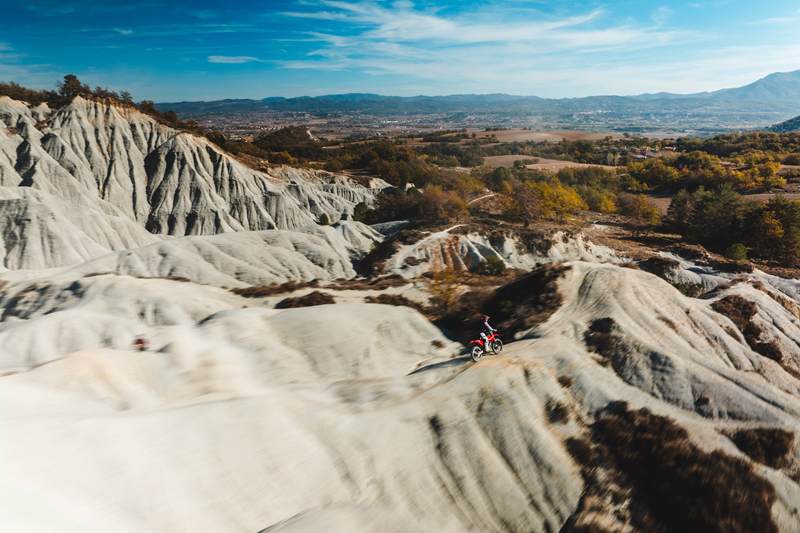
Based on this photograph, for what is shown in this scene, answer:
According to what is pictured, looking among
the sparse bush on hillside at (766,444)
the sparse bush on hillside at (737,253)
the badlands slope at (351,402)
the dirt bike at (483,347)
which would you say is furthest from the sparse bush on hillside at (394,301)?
the sparse bush on hillside at (737,253)

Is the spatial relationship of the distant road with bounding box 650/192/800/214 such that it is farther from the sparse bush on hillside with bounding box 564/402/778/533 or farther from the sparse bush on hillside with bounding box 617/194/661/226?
the sparse bush on hillside with bounding box 564/402/778/533

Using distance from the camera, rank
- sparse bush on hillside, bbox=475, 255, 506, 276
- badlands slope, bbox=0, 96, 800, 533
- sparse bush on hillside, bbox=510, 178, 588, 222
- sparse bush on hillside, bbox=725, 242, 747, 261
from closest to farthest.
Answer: badlands slope, bbox=0, 96, 800, 533 → sparse bush on hillside, bbox=475, 255, 506, 276 → sparse bush on hillside, bbox=725, 242, 747, 261 → sparse bush on hillside, bbox=510, 178, 588, 222

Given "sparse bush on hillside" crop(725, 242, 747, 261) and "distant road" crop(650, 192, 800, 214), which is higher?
"distant road" crop(650, 192, 800, 214)

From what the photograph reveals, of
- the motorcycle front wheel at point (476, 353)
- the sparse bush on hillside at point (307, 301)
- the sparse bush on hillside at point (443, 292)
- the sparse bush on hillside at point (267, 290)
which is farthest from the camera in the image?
the sparse bush on hillside at point (267, 290)

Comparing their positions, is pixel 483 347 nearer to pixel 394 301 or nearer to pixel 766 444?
pixel 766 444

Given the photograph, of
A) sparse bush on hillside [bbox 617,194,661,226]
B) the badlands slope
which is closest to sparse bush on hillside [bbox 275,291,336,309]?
the badlands slope

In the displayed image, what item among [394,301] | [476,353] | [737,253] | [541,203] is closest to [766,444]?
[476,353]

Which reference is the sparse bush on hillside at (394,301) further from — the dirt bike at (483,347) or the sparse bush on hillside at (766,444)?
the sparse bush on hillside at (766,444)

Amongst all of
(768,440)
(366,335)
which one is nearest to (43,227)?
(366,335)
